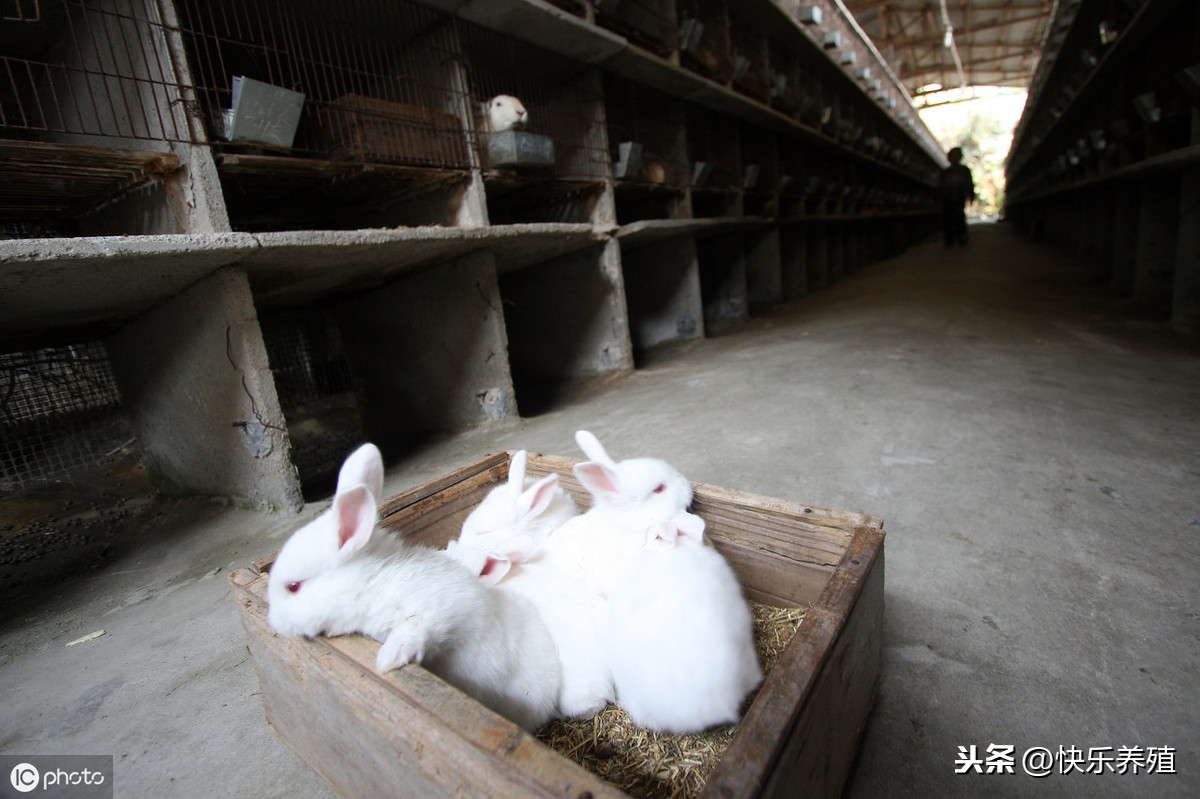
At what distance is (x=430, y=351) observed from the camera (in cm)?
513

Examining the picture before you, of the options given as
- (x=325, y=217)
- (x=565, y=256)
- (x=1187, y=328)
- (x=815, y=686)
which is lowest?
(x=1187, y=328)

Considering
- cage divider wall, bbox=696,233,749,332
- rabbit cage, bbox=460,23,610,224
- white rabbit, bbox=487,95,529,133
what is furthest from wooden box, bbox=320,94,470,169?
cage divider wall, bbox=696,233,749,332

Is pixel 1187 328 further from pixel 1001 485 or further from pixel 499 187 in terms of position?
pixel 499 187

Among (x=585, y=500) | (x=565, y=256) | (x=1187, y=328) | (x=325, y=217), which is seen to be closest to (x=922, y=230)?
(x=1187, y=328)

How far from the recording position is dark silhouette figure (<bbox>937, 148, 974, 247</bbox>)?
14500 millimetres

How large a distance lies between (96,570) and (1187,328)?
30.2 feet

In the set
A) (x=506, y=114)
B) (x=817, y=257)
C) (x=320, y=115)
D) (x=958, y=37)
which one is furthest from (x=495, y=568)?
Result: (x=958, y=37)

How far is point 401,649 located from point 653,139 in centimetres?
818

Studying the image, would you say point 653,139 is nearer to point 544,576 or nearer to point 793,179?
point 793,179

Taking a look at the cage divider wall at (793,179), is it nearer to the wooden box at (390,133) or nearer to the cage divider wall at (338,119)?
the cage divider wall at (338,119)

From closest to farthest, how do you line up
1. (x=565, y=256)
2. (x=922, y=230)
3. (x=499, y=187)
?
(x=499, y=187) → (x=565, y=256) → (x=922, y=230)

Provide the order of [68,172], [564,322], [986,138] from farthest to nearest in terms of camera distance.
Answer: [986,138], [564,322], [68,172]

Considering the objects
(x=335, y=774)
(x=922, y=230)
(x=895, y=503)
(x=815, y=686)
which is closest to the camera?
(x=815, y=686)

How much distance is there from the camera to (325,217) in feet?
18.7
